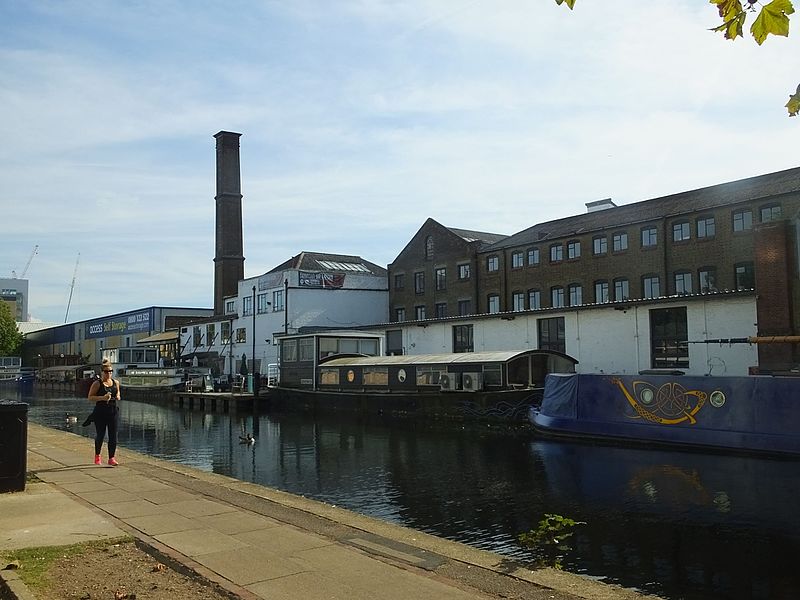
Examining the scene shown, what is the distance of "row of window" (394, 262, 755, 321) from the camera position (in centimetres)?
4309

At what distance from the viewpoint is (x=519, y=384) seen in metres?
34.2

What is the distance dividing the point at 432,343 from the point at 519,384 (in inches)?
633

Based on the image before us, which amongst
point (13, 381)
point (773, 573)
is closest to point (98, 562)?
point (773, 573)

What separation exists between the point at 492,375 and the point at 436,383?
335 cm

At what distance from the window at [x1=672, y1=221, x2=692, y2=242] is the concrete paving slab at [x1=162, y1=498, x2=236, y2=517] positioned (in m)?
40.4

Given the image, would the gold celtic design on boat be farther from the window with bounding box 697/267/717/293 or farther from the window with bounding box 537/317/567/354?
the window with bounding box 697/267/717/293

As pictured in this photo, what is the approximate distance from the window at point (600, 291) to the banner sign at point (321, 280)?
2483cm

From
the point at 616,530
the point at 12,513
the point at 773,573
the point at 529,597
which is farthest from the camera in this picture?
the point at 616,530

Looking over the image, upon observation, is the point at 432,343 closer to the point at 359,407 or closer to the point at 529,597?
the point at 359,407

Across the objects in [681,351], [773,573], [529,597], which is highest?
[681,351]

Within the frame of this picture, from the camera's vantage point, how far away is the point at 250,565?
7504 millimetres

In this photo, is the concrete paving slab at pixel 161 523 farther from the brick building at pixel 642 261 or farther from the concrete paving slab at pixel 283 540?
the brick building at pixel 642 261

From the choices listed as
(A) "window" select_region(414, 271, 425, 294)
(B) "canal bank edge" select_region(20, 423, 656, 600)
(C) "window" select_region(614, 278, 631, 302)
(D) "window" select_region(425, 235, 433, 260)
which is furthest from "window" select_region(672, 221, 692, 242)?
(B) "canal bank edge" select_region(20, 423, 656, 600)

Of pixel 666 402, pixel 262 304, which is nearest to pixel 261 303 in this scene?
pixel 262 304
